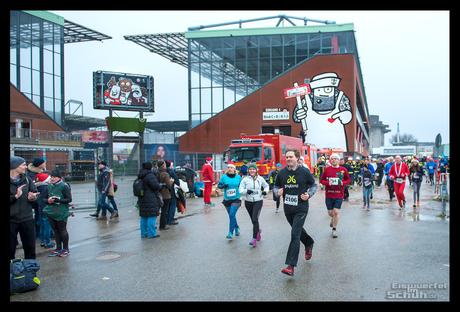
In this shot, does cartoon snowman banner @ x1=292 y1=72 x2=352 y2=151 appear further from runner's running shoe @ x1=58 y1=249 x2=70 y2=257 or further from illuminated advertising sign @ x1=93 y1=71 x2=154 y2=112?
runner's running shoe @ x1=58 y1=249 x2=70 y2=257

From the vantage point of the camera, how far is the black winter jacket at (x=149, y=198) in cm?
1035

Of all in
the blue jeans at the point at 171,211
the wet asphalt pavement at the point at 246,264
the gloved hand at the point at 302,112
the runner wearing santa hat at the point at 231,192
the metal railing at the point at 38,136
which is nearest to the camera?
the wet asphalt pavement at the point at 246,264

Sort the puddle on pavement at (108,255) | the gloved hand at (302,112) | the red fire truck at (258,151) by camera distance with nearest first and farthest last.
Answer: the puddle on pavement at (108,255), the red fire truck at (258,151), the gloved hand at (302,112)

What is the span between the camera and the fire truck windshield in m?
24.6

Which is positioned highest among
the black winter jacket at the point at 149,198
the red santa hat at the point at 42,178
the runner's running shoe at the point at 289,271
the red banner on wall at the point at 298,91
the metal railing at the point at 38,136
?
the red banner on wall at the point at 298,91

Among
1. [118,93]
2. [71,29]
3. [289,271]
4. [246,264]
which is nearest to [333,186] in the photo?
[246,264]

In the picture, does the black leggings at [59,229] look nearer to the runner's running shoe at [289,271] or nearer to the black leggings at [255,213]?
the black leggings at [255,213]

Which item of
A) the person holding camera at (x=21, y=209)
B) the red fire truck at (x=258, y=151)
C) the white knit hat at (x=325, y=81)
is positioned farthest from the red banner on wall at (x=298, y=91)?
the person holding camera at (x=21, y=209)

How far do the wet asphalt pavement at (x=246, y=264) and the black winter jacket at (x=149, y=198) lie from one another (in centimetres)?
67

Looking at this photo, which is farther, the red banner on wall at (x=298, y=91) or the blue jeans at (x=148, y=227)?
the red banner on wall at (x=298, y=91)

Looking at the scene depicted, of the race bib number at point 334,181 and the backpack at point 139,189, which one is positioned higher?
the race bib number at point 334,181

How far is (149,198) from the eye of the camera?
34.2 ft
